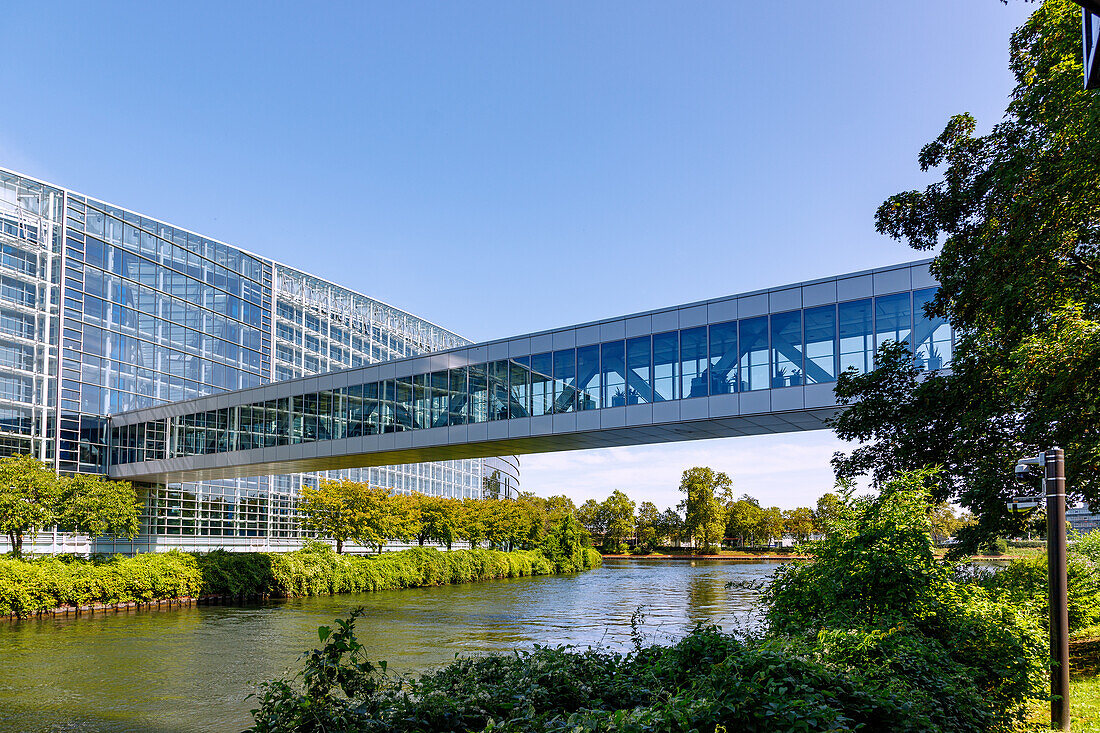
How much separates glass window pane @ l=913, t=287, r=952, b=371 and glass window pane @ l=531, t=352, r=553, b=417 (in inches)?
498

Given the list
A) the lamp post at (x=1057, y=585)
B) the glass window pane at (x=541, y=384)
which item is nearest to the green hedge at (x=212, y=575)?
the glass window pane at (x=541, y=384)

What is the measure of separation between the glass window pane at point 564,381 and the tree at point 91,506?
2169cm

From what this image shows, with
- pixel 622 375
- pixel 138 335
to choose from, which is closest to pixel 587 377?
pixel 622 375

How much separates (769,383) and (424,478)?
2315 inches

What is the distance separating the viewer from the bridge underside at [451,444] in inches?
1097

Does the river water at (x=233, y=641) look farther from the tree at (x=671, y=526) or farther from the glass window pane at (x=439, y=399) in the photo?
the tree at (x=671, y=526)

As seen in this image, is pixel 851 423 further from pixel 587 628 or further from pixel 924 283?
pixel 587 628

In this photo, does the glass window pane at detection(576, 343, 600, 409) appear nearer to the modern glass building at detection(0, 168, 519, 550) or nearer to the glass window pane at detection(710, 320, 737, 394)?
the glass window pane at detection(710, 320, 737, 394)

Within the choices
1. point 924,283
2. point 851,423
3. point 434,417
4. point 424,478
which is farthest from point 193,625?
point 424,478

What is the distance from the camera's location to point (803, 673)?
Answer: 24.6ft

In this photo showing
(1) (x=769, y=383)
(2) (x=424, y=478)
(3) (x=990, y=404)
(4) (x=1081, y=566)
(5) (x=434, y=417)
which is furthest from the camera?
(2) (x=424, y=478)

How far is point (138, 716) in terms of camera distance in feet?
49.5

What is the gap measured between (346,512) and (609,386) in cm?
2634

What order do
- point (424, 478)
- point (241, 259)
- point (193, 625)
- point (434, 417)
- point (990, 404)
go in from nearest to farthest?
point (990, 404) → point (193, 625) → point (434, 417) → point (241, 259) → point (424, 478)
